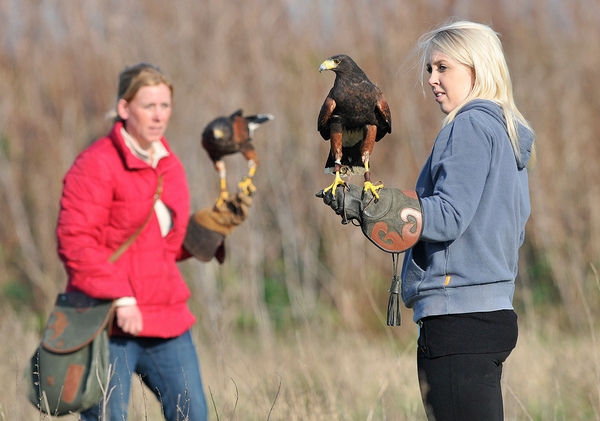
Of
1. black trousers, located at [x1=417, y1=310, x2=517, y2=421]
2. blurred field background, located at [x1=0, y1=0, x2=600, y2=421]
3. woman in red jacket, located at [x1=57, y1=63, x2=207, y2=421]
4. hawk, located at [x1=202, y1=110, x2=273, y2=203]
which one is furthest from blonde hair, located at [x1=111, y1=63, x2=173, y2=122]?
blurred field background, located at [x1=0, y1=0, x2=600, y2=421]

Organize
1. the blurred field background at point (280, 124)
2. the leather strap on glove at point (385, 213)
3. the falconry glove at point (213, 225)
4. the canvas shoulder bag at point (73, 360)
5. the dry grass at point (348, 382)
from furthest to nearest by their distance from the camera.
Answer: the blurred field background at point (280, 124)
the falconry glove at point (213, 225)
the dry grass at point (348, 382)
the canvas shoulder bag at point (73, 360)
the leather strap on glove at point (385, 213)

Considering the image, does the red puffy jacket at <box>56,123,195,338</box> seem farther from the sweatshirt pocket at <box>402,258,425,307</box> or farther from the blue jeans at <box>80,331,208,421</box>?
the sweatshirt pocket at <box>402,258,425,307</box>

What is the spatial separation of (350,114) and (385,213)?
12.1 inches

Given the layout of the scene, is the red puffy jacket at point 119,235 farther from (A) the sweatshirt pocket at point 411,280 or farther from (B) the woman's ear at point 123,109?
(A) the sweatshirt pocket at point 411,280

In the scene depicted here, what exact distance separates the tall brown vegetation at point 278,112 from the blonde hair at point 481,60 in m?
5.38

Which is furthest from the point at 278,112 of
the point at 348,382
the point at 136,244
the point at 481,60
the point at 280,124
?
the point at 481,60

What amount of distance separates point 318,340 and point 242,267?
186cm

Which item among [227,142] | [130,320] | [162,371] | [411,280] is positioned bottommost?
[162,371]

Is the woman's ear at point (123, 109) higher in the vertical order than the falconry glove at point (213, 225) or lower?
higher

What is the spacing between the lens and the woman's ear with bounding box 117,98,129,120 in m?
3.09

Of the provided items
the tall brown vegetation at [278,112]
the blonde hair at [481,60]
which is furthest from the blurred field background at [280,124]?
the blonde hair at [481,60]

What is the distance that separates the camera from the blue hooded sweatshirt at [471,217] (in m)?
2.01

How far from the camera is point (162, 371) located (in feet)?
9.66

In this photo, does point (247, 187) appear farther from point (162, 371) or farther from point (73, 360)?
point (73, 360)
